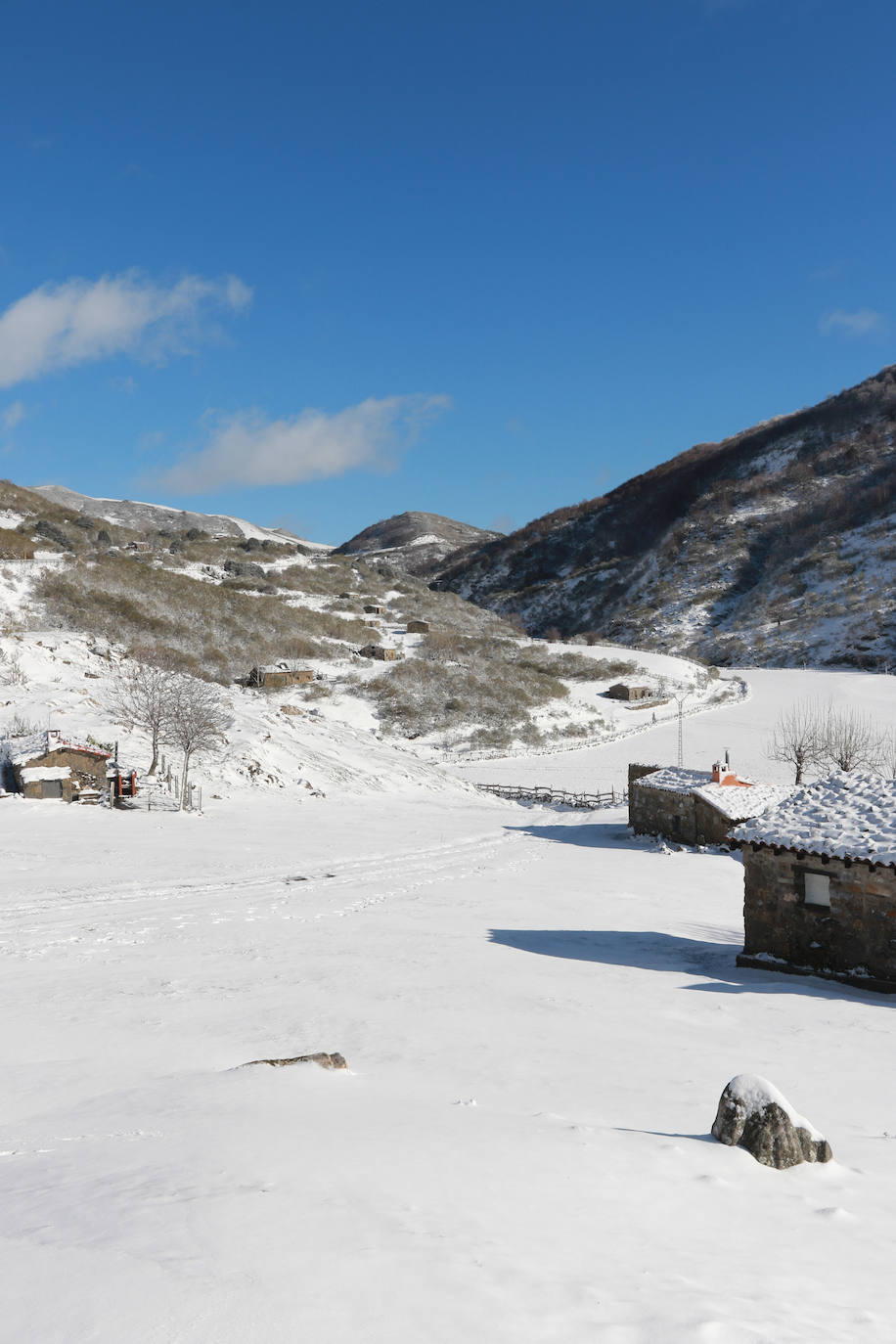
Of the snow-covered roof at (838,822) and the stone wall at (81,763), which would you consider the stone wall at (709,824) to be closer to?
the snow-covered roof at (838,822)

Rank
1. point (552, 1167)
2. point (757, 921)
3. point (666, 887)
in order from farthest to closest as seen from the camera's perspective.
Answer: point (666, 887)
point (757, 921)
point (552, 1167)

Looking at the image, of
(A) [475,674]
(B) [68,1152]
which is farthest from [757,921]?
(A) [475,674]

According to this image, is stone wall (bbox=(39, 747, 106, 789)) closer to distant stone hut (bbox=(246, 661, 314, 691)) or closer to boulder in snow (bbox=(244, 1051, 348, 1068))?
boulder in snow (bbox=(244, 1051, 348, 1068))

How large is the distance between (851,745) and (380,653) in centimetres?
4123

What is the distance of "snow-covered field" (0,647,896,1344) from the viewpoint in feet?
14.7

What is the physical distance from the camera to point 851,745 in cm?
4641

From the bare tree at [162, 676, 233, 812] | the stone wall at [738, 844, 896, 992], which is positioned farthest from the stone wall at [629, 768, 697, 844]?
the bare tree at [162, 676, 233, 812]

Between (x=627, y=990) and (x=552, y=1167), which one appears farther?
(x=627, y=990)

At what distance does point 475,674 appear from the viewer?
7250 cm

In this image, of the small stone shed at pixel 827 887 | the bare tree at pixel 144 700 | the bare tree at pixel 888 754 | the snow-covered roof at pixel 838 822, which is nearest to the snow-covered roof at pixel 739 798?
the bare tree at pixel 888 754

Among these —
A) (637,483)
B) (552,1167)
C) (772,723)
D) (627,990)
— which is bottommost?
(627,990)

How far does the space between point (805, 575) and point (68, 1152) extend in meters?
122

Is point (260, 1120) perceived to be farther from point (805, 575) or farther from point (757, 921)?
point (805, 575)

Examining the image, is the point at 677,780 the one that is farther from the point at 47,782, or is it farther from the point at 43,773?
the point at 43,773
